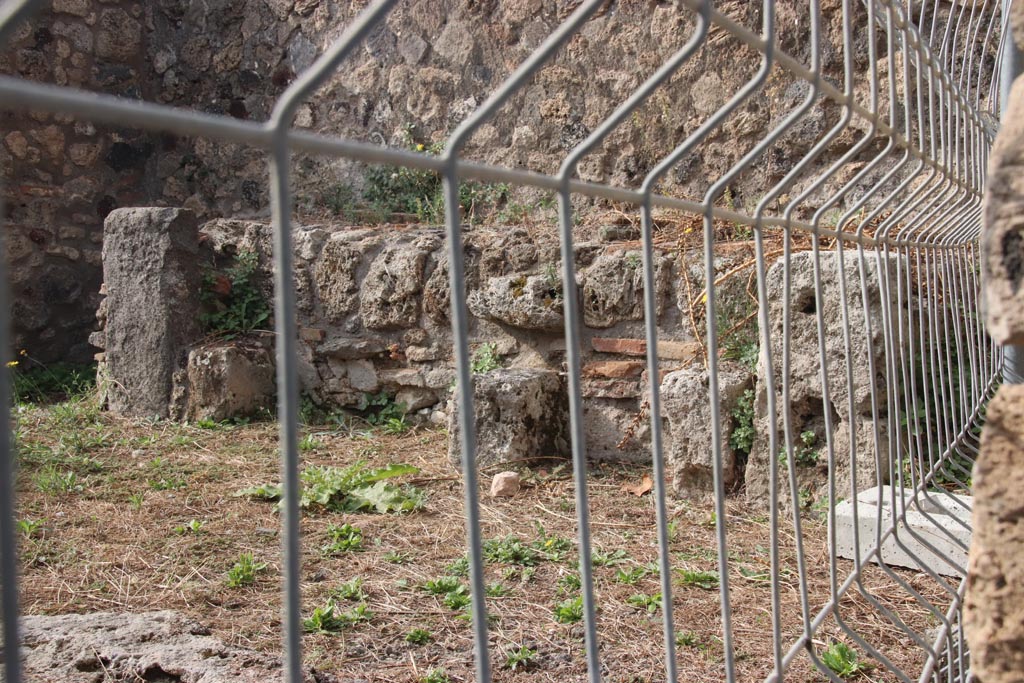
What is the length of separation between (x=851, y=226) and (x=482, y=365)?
173 cm

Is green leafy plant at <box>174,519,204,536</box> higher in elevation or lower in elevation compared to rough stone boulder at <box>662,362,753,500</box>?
lower

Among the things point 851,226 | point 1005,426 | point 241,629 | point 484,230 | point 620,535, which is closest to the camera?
point 1005,426

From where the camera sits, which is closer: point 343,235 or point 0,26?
point 0,26

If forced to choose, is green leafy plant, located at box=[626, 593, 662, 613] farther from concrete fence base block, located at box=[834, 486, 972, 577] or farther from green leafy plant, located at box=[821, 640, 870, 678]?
concrete fence base block, located at box=[834, 486, 972, 577]

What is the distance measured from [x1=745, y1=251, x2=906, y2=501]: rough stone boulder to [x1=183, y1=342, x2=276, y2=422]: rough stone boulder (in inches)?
101

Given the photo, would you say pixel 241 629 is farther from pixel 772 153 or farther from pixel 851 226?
pixel 772 153

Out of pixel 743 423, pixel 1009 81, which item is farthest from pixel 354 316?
pixel 1009 81

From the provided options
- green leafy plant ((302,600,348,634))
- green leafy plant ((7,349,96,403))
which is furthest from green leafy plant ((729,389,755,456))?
green leafy plant ((7,349,96,403))

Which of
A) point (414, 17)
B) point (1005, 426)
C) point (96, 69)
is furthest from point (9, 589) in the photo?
point (96, 69)

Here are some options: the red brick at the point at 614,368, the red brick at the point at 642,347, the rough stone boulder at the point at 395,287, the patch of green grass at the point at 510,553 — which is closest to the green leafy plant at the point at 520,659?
the patch of green grass at the point at 510,553

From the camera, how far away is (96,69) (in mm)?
6004

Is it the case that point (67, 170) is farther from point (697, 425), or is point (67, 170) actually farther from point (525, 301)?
point (697, 425)

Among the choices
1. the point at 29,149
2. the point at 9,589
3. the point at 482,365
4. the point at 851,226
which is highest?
the point at 29,149

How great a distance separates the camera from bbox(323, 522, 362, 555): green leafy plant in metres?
2.90
